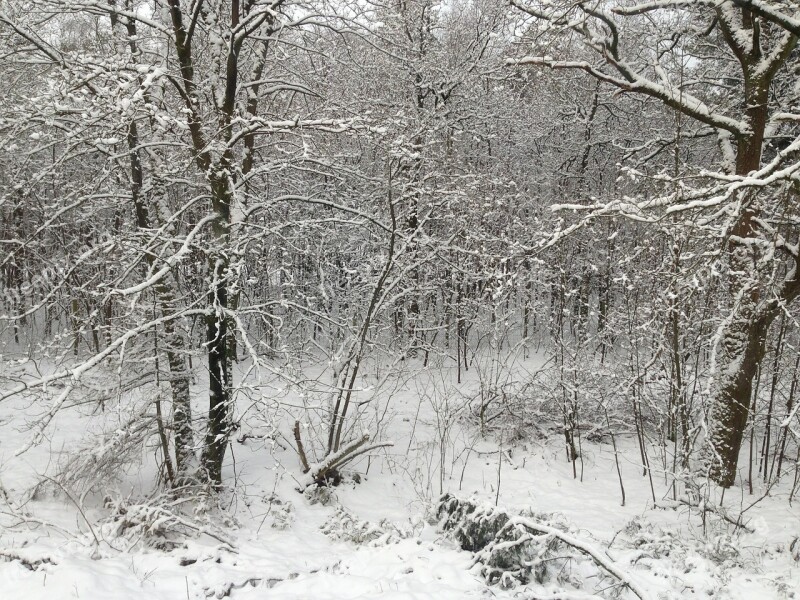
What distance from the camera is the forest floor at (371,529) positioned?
476 cm

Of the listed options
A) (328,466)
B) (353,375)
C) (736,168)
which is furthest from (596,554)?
(736,168)

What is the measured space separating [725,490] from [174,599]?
6973 mm

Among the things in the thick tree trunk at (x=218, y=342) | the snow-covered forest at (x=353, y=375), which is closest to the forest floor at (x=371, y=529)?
the snow-covered forest at (x=353, y=375)

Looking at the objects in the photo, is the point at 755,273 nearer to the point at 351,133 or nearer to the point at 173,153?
the point at 351,133

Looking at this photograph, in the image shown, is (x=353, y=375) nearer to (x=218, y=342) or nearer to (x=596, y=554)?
(x=218, y=342)

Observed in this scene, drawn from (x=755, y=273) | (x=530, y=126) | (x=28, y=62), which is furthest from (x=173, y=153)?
(x=530, y=126)

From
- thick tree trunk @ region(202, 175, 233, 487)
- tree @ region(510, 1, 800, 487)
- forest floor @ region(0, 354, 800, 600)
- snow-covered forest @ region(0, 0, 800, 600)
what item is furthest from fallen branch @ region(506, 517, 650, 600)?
thick tree trunk @ region(202, 175, 233, 487)

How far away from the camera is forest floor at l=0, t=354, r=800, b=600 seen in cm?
476

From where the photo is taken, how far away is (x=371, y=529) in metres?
6.67

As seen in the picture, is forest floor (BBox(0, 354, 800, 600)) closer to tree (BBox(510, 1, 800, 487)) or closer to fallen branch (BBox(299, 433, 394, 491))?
fallen branch (BBox(299, 433, 394, 491))

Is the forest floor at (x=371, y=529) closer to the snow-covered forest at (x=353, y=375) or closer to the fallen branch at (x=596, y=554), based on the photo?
the snow-covered forest at (x=353, y=375)

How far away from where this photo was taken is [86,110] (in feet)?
19.0

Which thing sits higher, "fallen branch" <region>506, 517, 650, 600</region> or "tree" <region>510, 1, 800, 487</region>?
"tree" <region>510, 1, 800, 487</region>

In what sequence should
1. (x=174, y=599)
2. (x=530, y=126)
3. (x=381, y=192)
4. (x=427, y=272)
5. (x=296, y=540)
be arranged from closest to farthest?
(x=174, y=599)
(x=296, y=540)
(x=381, y=192)
(x=427, y=272)
(x=530, y=126)
